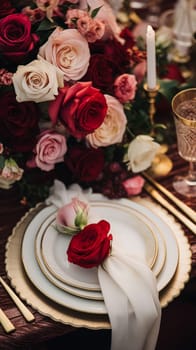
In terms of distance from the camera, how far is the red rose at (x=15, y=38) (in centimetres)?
108

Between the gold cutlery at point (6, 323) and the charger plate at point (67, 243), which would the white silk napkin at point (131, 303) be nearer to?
the charger plate at point (67, 243)

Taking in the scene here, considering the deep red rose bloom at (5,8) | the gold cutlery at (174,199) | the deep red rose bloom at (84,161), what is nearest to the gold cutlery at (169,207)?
the gold cutlery at (174,199)

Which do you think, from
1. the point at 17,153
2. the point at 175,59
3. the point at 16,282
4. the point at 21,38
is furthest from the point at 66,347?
the point at 175,59

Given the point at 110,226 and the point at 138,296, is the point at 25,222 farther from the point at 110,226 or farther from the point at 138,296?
the point at 138,296

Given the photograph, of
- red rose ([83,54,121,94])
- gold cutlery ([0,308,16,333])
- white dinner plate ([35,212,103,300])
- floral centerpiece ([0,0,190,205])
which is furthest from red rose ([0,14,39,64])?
gold cutlery ([0,308,16,333])

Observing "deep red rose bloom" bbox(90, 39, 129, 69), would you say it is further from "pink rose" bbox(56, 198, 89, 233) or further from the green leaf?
"pink rose" bbox(56, 198, 89, 233)

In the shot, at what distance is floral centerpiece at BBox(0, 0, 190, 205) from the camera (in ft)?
3.53

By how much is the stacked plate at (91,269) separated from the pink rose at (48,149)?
0.32ft

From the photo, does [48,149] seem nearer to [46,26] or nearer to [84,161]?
[84,161]

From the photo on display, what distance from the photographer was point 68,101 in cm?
109

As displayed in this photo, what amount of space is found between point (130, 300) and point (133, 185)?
1.04 ft

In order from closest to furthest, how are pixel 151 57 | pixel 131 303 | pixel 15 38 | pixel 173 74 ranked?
pixel 131 303 → pixel 15 38 → pixel 151 57 → pixel 173 74

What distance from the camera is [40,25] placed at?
1134 millimetres

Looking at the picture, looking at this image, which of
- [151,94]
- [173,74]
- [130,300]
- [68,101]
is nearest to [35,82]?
[68,101]
